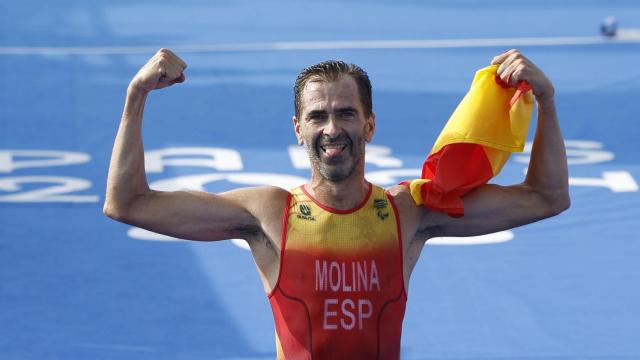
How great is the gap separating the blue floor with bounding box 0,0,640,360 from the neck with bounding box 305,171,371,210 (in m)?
2.35

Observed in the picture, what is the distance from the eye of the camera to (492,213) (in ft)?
15.0

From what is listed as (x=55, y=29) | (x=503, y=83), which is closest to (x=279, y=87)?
(x=55, y=29)

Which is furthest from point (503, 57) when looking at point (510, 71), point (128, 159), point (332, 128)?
point (128, 159)

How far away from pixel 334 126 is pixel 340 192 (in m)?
0.29

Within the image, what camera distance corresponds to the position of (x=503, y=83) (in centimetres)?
465

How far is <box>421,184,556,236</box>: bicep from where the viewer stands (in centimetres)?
456

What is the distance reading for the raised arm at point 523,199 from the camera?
4527 mm

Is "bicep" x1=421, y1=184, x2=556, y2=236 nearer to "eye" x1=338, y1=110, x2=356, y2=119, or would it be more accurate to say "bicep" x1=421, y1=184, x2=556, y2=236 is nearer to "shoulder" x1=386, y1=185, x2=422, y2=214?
"shoulder" x1=386, y1=185, x2=422, y2=214

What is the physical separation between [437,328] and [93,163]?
365cm

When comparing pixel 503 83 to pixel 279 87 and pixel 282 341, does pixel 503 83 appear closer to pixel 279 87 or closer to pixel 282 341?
pixel 282 341

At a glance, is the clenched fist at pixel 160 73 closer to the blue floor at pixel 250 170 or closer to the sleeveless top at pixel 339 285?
the sleeveless top at pixel 339 285

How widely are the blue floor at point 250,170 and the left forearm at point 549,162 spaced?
2235mm

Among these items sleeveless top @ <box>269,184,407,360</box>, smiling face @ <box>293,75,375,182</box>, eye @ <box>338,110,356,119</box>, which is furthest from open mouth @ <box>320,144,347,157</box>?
sleeveless top @ <box>269,184,407,360</box>

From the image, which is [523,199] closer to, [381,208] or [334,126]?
[381,208]
